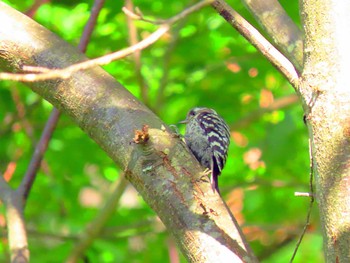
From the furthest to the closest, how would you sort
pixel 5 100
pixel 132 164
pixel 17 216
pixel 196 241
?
1. pixel 5 100
2. pixel 17 216
3. pixel 132 164
4. pixel 196 241

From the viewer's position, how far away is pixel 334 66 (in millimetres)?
2598

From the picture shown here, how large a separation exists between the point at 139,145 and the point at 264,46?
0.66m

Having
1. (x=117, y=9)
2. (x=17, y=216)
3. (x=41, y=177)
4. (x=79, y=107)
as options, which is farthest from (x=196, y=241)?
(x=41, y=177)

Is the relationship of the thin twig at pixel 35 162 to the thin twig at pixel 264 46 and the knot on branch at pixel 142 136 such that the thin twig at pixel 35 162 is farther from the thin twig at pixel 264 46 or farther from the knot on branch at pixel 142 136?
the thin twig at pixel 264 46

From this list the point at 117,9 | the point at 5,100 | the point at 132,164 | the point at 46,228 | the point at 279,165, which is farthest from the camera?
the point at 46,228

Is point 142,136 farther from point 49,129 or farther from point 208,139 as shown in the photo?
point 208,139

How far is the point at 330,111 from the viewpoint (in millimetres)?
2574

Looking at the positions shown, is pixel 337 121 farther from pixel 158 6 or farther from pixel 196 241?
pixel 158 6

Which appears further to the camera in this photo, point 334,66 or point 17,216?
point 17,216

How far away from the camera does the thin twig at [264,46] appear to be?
2.80m

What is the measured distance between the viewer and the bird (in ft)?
15.4

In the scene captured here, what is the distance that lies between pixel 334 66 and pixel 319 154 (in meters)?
0.33

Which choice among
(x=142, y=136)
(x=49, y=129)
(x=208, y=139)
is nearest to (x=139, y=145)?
(x=142, y=136)

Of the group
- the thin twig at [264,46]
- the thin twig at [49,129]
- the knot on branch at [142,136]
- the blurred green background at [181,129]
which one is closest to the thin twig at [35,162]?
the thin twig at [49,129]
